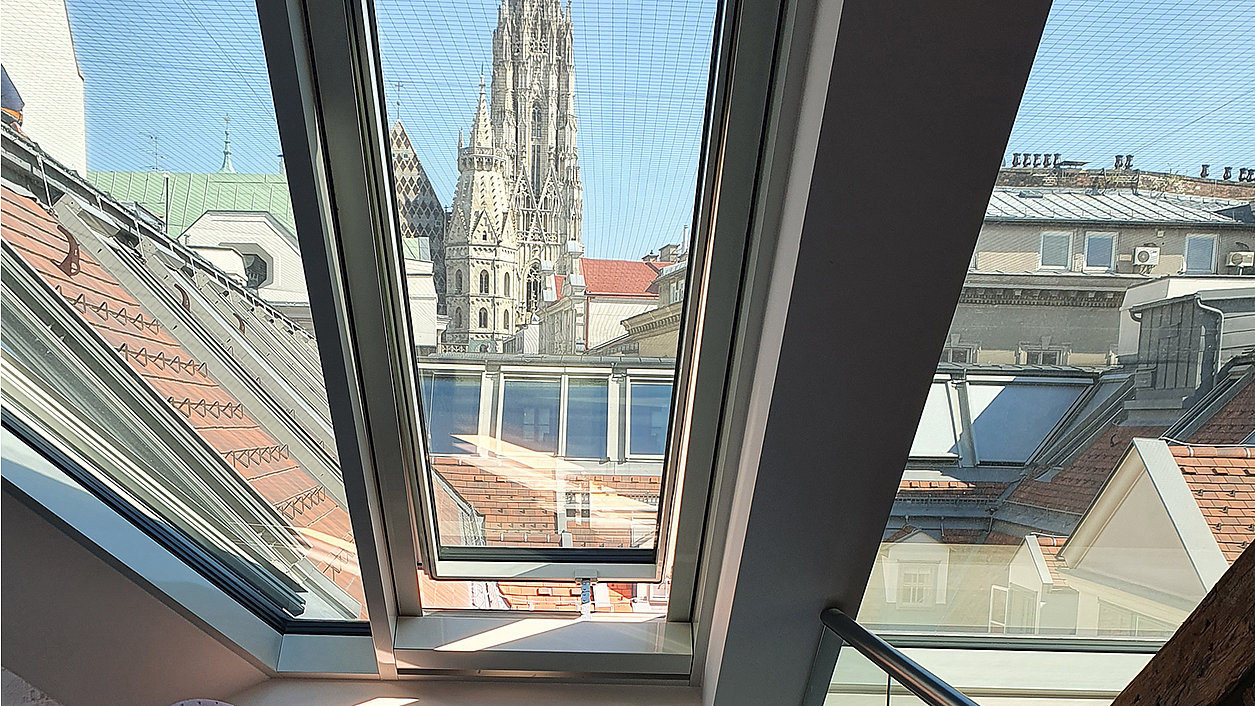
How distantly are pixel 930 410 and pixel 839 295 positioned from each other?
0.49 meters

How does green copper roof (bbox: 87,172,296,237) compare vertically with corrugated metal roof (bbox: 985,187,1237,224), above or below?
below

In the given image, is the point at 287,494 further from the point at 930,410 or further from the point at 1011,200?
the point at 1011,200

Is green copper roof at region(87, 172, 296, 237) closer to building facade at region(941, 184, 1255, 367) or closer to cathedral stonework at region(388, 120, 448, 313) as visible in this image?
cathedral stonework at region(388, 120, 448, 313)

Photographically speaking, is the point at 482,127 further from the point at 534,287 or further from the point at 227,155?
the point at 227,155

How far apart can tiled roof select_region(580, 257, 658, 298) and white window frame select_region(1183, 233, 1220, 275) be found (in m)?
1.04


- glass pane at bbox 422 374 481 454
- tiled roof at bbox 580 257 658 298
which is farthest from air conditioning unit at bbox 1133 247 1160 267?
glass pane at bbox 422 374 481 454

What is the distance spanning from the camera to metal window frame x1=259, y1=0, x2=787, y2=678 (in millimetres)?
1543

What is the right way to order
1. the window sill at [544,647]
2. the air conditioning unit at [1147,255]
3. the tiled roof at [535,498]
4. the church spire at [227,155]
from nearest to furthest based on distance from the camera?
the air conditioning unit at [1147,255] → the church spire at [227,155] → the tiled roof at [535,498] → the window sill at [544,647]

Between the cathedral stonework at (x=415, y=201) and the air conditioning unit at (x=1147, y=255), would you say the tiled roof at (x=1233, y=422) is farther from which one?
the cathedral stonework at (x=415, y=201)

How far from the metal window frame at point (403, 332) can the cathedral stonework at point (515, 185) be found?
159mm

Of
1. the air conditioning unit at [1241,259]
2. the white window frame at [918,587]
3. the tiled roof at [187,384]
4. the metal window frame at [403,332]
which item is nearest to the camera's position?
the air conditioning unit at [1241,259]

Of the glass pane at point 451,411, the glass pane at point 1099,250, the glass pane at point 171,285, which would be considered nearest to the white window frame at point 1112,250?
the glass pane at point 1099,250

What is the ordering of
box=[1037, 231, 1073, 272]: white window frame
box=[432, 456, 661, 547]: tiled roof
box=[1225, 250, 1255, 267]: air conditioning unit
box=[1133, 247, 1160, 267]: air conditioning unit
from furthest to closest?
box=[432, 456, 661, 547]: tiled roof
box=[1037, 231, 1073, 272]: white window frame
box=[1133, 247, 1160, 267]: air conditioning unit
box=[1225, 250, 1255, 267]: air conditioning unit

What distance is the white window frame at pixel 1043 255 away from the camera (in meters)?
1.41
